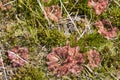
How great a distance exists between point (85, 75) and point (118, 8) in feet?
2.66

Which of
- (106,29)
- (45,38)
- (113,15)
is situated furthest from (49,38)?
(113,15)

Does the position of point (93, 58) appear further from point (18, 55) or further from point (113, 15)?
point (18, 55)

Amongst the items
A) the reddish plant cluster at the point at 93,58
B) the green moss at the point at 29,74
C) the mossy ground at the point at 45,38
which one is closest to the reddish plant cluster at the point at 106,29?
the mossy ground at the point at 45,38

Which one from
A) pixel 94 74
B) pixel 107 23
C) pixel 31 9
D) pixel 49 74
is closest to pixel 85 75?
pixel 94 74

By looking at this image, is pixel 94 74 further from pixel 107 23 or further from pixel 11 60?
pixel 11 60

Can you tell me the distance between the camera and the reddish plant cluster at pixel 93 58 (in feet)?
11.4

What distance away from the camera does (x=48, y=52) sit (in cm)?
351

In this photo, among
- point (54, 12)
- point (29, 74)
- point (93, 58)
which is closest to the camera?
point (29, 74)

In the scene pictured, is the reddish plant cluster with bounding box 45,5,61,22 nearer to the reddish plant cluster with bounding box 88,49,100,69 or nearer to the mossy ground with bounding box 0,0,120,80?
the mossy ground with bounding box 0,0,120,80

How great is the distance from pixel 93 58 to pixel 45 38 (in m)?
0.53

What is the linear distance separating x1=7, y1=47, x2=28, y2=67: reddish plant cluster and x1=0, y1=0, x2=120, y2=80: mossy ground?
0.05m

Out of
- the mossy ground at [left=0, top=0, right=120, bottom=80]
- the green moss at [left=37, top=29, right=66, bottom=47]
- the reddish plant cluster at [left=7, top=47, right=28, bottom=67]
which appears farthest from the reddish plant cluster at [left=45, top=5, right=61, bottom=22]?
the reddish plant cluster at [left=7, top=47, right=28, bottom=67]

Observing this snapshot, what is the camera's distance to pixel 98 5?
3645mm

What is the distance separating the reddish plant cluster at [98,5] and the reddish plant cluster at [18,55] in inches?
33.5
